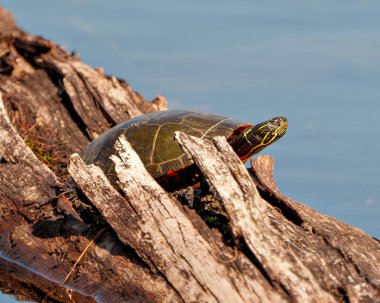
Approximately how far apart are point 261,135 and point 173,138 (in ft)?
3.72

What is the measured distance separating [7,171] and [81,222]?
1.95m

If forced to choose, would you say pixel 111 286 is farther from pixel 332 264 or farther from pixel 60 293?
pixel 332 264

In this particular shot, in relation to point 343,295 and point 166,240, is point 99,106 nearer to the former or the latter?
point 166,240

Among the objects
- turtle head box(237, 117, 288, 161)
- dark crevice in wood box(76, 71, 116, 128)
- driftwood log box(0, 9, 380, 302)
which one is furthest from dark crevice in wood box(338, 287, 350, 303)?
dark crevice in wood box(76, 71, 116, 128)

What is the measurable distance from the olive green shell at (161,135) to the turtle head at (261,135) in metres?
0.22

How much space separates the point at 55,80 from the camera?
48.4ft

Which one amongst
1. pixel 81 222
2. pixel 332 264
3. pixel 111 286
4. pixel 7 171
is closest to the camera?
pixel 332 264

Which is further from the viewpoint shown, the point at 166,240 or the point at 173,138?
the point at 173,138

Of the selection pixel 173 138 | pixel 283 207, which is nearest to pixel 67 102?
pixel 173 138

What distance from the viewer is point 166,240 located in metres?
7.20

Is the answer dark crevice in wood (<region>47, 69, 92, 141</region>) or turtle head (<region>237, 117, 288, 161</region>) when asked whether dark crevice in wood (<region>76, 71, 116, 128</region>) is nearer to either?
dark crevice in wood (<region>47, 69, 92, 141</region>)

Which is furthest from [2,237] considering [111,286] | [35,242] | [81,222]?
[111,286]

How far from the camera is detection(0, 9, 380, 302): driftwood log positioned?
6.70 m

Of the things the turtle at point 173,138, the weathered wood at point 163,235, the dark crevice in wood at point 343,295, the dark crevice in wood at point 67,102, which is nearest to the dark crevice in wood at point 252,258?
the weathered wood at point 163,235
